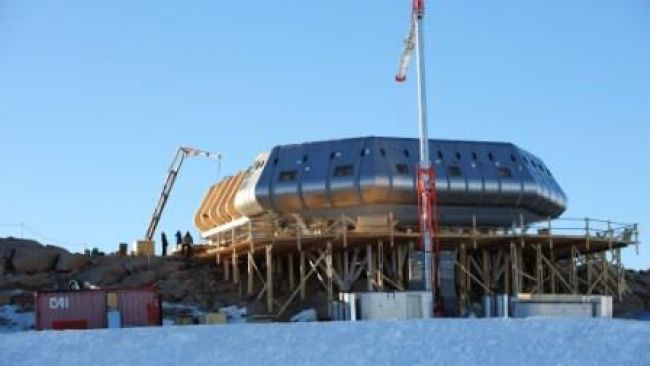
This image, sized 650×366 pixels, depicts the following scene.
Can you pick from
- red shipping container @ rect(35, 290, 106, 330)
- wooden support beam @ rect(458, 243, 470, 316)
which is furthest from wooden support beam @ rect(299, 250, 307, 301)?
red shipping container @ rect(35, 290, 106, 330)

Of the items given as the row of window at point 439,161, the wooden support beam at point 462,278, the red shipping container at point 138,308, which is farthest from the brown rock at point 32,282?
the wooden support beam at point 462,278

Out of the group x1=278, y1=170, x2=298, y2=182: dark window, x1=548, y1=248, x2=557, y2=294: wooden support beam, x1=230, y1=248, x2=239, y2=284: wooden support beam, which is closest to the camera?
x1=230, y1=248, x2=239, y2=284: wooden support beam

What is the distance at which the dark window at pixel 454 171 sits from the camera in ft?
235

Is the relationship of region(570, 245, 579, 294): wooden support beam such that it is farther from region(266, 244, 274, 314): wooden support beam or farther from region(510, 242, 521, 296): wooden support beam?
region(266, 244, 274, 314): wooden support beam

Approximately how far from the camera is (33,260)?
70.6 metres

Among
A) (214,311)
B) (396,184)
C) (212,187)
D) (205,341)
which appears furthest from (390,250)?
(205,341)

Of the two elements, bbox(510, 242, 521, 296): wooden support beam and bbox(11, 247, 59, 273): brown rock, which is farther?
bbox(11, 247, 59, 273): brown rock

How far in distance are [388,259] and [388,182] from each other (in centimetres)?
464

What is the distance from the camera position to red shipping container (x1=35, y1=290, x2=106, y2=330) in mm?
54125

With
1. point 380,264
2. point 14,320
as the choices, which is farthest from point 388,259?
point 14,320

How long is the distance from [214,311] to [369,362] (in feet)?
80.6

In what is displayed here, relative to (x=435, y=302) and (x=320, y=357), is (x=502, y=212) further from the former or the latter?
(x=320, y=357)

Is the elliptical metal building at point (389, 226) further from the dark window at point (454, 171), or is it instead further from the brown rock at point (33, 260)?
the brown rock at point (33, 260)

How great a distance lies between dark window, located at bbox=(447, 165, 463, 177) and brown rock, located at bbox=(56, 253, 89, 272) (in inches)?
885
